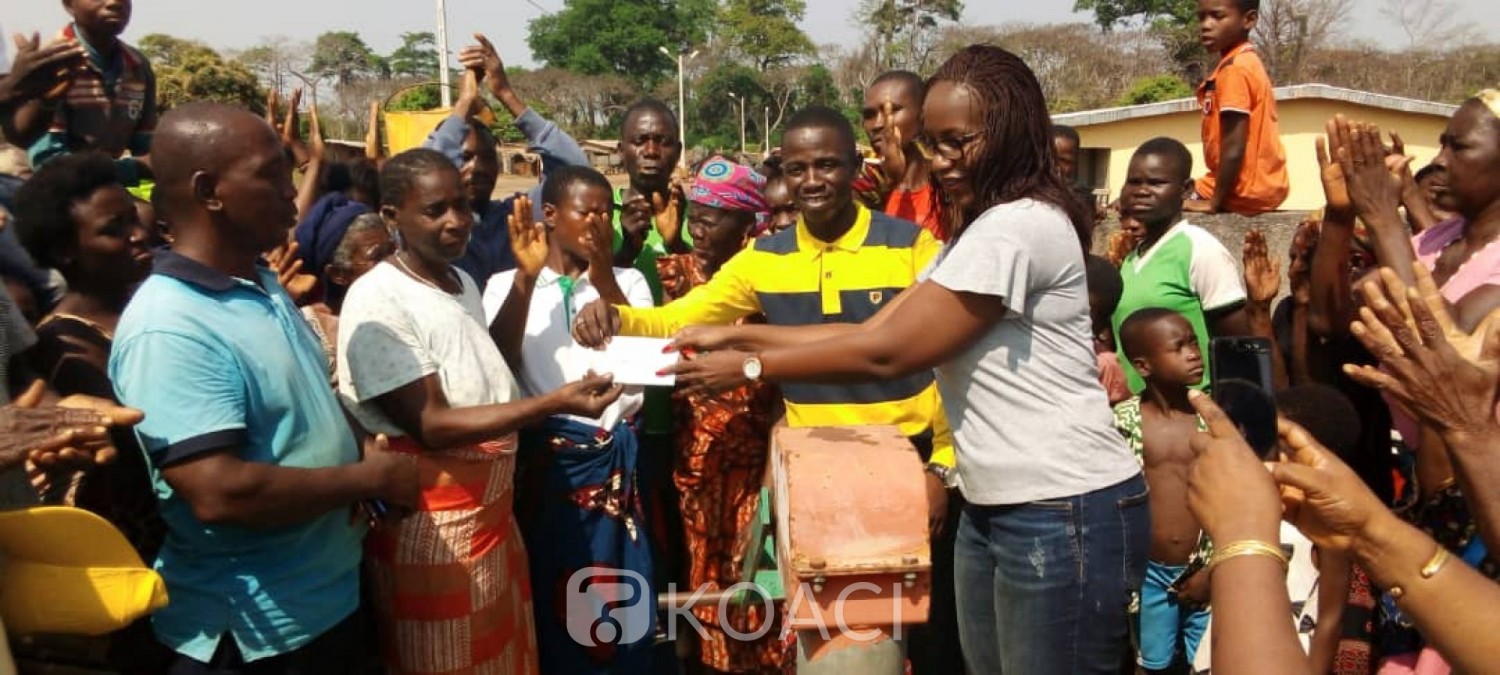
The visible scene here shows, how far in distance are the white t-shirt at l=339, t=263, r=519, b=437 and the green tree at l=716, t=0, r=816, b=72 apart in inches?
2207

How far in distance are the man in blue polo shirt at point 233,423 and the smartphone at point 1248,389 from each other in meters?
1.75

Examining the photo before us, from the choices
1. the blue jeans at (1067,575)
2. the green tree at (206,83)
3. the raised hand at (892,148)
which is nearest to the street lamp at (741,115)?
the green tree at (206,83)

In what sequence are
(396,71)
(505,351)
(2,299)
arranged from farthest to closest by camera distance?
(396,71) → (505,351) → (2,299)

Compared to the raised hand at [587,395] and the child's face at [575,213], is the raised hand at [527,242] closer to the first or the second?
the child's face at [575,213]

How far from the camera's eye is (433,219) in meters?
2.94

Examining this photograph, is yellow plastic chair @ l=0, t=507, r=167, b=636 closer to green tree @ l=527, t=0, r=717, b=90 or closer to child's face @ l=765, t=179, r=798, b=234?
child's face @ l=765, t=179, r=798, b=234

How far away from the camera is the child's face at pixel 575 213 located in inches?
139

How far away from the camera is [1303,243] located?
3961 mm

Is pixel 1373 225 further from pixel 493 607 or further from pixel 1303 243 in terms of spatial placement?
pixel 493 607

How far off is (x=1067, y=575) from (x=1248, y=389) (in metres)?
0.72

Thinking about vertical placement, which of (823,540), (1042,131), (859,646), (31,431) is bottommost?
(859,646)

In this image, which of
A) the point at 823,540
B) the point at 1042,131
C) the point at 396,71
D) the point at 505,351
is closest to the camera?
the point at 823,540

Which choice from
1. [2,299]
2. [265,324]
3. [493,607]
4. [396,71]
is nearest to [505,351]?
[493,607]

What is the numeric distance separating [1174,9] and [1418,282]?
133 feet
